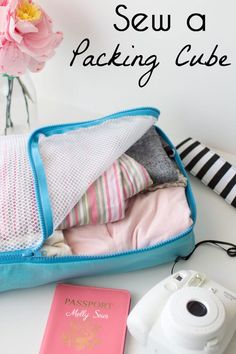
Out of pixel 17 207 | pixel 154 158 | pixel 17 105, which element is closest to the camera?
pixel 17 207

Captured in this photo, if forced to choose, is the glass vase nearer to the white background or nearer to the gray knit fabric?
the white background

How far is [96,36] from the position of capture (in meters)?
0.80

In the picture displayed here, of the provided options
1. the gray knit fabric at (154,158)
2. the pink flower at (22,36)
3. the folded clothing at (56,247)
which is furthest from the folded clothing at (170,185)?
the pink flower at (22,36)

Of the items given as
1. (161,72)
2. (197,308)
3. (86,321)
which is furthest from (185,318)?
(161,72)

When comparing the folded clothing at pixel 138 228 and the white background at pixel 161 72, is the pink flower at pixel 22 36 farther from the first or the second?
the folded clothing at pixel 138 228

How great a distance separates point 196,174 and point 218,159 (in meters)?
0.04

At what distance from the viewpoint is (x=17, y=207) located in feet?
2.00

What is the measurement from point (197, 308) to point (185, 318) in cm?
2

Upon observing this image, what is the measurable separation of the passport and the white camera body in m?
0.04

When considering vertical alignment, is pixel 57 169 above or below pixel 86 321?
above

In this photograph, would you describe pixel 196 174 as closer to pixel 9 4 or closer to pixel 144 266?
pixel 144 266

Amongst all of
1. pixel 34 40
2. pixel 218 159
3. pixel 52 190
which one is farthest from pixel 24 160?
pixel 218 159

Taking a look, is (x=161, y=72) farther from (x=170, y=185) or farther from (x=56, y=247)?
(x=56, y=247)

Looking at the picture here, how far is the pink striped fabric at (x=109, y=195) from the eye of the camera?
640 mm
